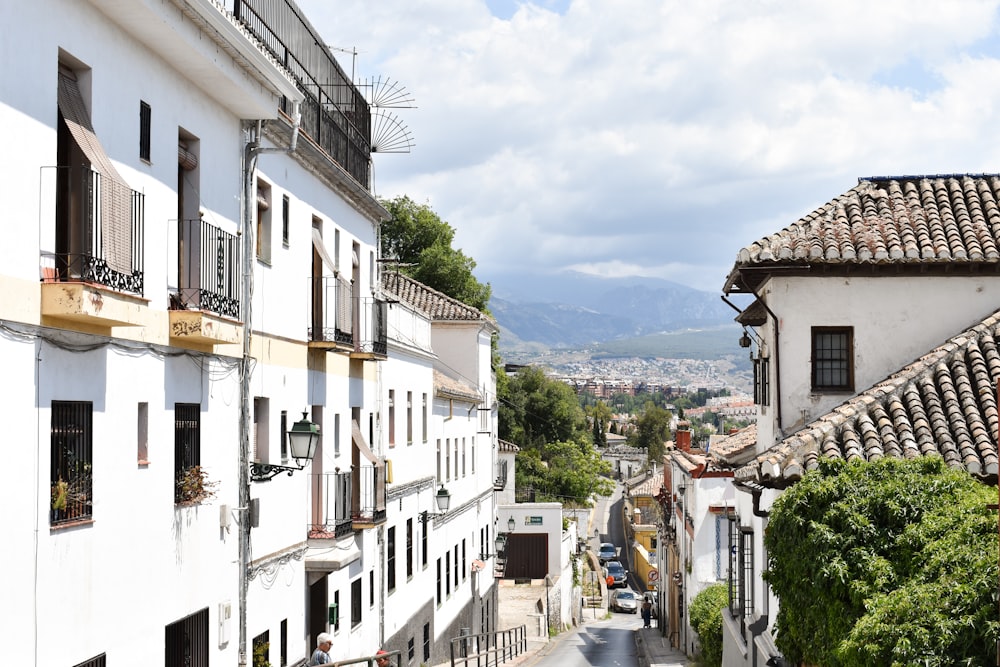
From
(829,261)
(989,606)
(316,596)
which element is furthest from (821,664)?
(316,596)

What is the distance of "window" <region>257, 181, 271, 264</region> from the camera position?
17.0 meters

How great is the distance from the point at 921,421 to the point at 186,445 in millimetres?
9067

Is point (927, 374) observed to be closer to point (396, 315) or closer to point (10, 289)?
point (10, 289)

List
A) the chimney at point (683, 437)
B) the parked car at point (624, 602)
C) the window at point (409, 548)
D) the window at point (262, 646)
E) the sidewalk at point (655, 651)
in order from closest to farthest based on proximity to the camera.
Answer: the window at point (262, 646) < the window at point (409, 548) < the sidewalk at point (655, 651) < the chimney at point (683, 437) < the parked car at point (624, 602)

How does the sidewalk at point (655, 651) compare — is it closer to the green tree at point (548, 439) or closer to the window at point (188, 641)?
the green tree at point (548, 439)

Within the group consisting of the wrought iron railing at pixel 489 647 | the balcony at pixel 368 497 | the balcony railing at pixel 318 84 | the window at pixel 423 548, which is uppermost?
the balcony railing at pixel 318 84

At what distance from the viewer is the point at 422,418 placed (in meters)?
30.2

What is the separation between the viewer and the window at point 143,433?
1279cm

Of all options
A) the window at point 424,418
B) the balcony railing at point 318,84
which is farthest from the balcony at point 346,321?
the window at point 424,418

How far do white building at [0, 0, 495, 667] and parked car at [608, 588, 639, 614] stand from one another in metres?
49.5

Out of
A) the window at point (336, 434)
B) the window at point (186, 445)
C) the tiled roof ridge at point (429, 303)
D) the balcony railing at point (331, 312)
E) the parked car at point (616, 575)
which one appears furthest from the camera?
the parked car at point (616, 575)

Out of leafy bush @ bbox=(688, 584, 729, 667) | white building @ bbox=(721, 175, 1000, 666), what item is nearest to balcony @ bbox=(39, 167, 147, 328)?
white building @ bbox=(721, 175, 1000, 666)

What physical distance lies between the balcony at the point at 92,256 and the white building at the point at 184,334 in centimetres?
3

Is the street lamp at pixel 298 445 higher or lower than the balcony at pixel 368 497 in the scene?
higher
